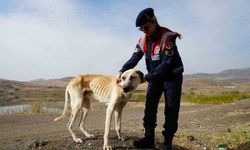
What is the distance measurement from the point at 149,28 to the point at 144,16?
0.25 metres

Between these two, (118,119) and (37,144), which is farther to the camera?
(37,144)

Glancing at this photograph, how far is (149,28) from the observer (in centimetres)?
720

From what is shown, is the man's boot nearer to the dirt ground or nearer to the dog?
the dirt ground

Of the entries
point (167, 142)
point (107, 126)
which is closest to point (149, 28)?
point (107, 126)

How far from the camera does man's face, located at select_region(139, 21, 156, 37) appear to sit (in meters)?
7.18

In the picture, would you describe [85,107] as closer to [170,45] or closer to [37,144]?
[37,144]

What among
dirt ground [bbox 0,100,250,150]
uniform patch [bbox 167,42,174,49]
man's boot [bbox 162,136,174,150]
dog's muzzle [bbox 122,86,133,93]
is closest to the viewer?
uniform patch [bbox 167,42,174,49]

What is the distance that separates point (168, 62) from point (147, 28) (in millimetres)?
737

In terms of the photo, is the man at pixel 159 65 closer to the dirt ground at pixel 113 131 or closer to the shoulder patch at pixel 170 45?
the shoulder patch at pixel 170 45

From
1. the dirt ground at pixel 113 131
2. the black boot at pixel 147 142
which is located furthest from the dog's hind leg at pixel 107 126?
the black boot at pixel 147 142

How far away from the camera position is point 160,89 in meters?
7.75

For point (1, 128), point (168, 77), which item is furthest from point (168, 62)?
point (1, 128)

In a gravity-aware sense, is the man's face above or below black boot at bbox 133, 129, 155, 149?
above

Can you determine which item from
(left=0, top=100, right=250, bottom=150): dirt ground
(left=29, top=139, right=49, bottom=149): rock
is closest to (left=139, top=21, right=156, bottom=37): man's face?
(left=0, top=100, right=250, bottom=150): dirt ground
